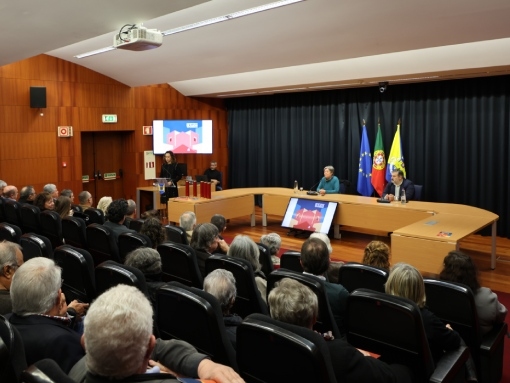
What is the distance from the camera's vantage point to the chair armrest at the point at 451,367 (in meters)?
2.29

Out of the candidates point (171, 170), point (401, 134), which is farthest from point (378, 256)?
point (171, 170)

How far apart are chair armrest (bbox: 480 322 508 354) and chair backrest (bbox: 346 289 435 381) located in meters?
0.69

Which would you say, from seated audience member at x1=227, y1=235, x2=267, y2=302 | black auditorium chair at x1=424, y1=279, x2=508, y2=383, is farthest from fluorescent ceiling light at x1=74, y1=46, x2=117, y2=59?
black auditorium chair at x1=424, y1=279, x2=508, y2=383

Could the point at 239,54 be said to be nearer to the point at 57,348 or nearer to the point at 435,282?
the point at 435,282

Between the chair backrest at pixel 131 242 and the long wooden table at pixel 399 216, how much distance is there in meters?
2.90

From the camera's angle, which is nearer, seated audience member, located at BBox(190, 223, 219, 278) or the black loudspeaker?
seated audience member, located at BBox(190, 223, 219, 278)

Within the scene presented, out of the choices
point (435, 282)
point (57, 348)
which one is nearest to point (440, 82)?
point (435, 282)

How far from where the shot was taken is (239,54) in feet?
24.8

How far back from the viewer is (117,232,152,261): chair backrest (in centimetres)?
388

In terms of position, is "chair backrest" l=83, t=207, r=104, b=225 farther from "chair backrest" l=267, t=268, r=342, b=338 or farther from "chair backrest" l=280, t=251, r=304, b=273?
"chair backrest" l=267, t=268, r=342, b=338

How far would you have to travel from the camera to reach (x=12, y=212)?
588cm

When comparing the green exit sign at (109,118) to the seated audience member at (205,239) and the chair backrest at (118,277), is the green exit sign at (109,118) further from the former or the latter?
the chair backrest at (118,277)

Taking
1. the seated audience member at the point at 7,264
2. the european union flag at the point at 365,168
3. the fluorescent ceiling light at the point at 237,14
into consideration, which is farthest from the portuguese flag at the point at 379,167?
the seated audience member at the point at 7,264

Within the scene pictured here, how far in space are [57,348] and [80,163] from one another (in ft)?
26.5
